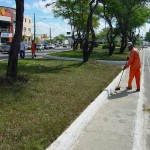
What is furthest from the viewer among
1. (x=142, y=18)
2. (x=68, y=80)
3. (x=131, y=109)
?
(x=142, y=18)

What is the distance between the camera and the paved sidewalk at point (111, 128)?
6363 millimetres

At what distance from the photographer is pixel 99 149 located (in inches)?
241

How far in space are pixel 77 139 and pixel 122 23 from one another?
4323 centimetres

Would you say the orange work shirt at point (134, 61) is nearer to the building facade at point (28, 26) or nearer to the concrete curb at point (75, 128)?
the concrete curb at point (75, 128)

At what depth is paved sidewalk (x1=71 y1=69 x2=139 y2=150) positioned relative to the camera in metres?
6.36

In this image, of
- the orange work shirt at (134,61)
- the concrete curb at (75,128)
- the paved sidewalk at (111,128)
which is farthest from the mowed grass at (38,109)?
the orange work shirt at (134,61)

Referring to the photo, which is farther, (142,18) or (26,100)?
(142,18)

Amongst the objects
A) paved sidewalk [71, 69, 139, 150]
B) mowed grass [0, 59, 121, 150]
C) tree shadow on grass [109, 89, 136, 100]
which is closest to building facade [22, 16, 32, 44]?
tree shadow on grass [109, 89, 136, 100]

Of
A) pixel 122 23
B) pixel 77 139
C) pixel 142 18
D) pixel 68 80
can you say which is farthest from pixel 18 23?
pixel 142 18

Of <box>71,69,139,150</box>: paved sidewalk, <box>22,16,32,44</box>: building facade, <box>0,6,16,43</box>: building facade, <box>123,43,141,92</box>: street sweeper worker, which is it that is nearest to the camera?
<box>71,69,139,150</box>: paved sidewalk

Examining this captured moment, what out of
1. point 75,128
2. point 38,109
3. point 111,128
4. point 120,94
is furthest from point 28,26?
point 75,128

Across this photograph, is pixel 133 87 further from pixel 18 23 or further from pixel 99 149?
pixel 99 149

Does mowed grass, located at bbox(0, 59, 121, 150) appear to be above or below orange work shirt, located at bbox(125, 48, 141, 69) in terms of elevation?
below

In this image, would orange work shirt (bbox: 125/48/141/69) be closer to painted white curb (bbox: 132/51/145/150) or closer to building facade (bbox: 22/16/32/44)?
painted white curb (bbox: 132/51/145/150)
